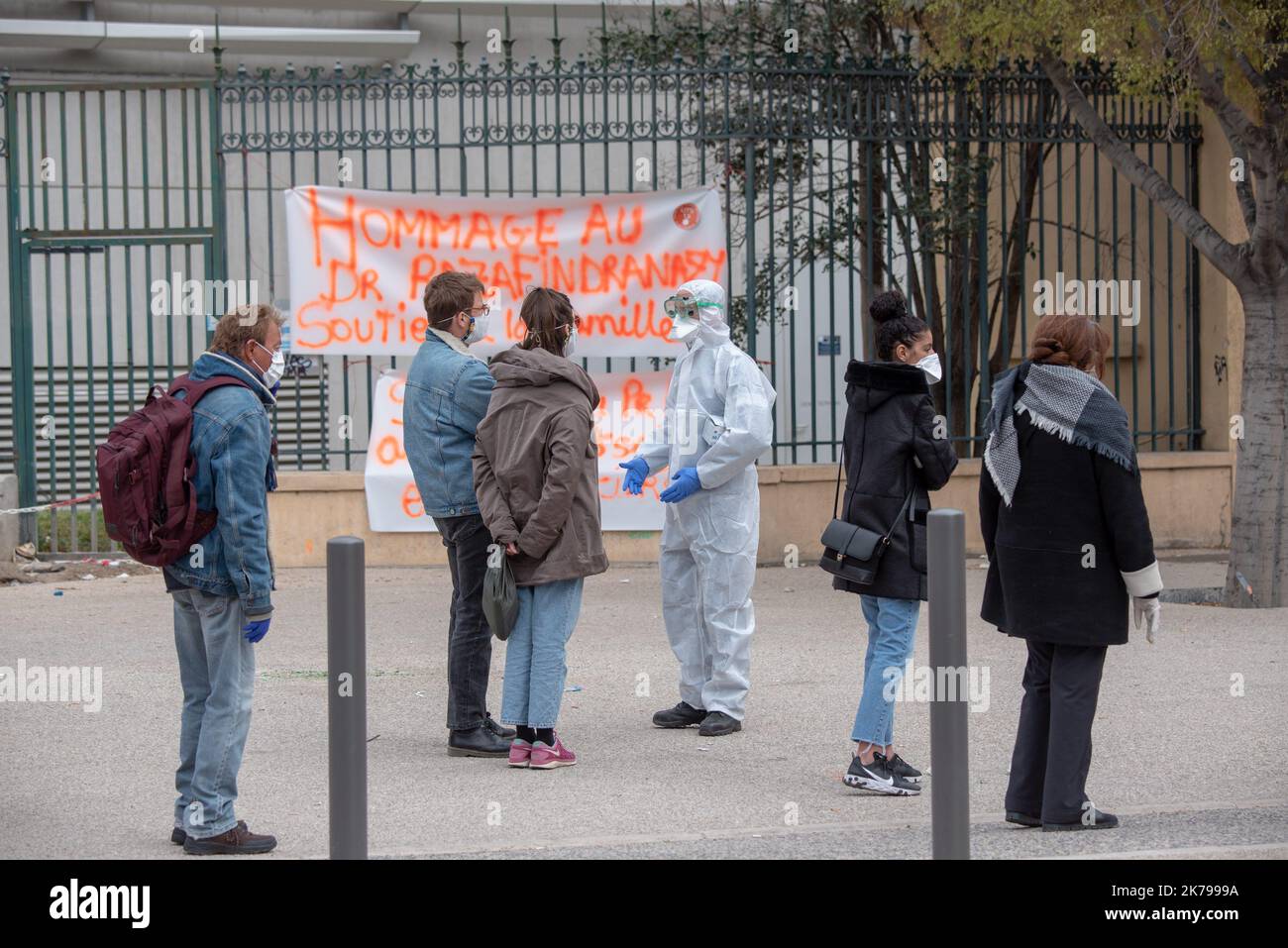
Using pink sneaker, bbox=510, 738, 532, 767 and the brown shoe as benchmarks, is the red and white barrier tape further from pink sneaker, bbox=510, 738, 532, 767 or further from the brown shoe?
the brown shoe

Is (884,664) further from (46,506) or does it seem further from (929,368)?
(46,506)

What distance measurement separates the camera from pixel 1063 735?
5133 mm

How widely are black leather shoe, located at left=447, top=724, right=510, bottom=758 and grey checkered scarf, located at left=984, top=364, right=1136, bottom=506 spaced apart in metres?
2.23

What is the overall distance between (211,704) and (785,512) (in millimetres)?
6805

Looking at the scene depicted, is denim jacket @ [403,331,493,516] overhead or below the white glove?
overhead

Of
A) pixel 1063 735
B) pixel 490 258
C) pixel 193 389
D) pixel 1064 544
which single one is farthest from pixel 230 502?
pixel 490 258

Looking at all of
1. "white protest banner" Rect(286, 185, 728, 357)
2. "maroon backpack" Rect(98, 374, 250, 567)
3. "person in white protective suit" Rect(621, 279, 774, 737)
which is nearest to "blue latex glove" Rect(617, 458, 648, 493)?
"person in white protective suit" Rect(621, 279, 774, 737)

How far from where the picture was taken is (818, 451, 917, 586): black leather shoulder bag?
565cm

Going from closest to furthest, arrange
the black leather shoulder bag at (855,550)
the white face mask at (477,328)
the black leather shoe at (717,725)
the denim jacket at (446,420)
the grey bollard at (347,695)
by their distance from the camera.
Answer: the grey bollard at (347,695)
the black leather shoulder bag at (855,550)
the denim jacket at (446,420)
the white face mask at (477,328)
the black leather shoe at (717,725)

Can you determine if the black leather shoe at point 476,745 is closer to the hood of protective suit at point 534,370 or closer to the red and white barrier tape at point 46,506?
the hood of protective suit at point 534,370

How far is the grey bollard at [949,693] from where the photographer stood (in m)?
4.22

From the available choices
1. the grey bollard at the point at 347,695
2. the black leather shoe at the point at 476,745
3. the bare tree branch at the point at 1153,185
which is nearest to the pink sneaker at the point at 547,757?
the black leather shoe at the point at 476,745
